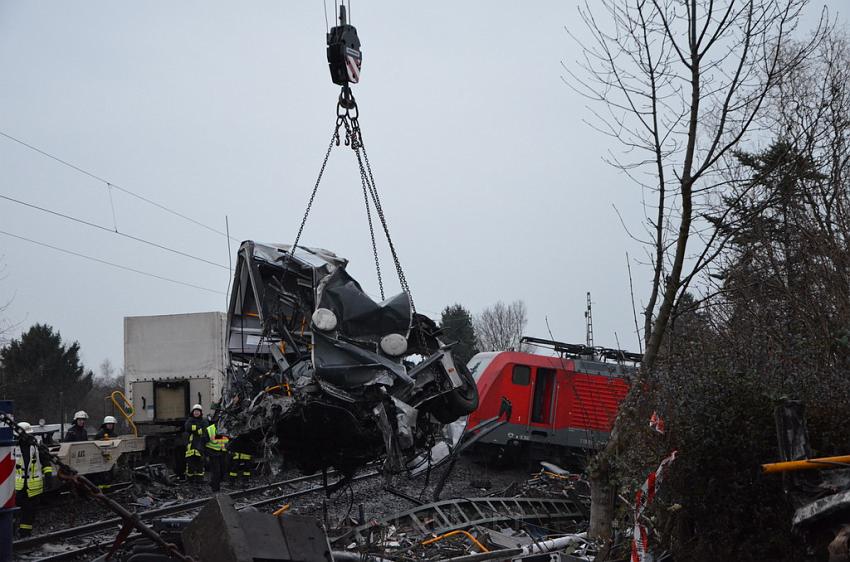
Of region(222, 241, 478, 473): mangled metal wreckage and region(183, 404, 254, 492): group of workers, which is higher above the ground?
region(222, 241, 478, 473): mangled metal wreckage

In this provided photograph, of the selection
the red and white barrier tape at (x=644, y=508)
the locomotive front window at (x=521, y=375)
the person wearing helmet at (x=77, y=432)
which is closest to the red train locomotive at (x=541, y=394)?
the locomotive front window at (x=521, y=375)

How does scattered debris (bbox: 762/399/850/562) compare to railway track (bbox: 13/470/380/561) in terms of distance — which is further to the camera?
railway track (bbox: 13/470/380/561)

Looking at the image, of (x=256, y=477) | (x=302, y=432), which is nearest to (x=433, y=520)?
(x=302, y=432)

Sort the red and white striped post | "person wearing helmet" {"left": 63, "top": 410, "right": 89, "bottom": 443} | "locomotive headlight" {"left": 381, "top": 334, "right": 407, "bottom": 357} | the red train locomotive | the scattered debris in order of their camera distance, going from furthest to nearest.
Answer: the red train locomotive < "person wearing helmet" {"left": 63, "top": 410, "right": 89, "bottom": 443} < "locomotive headlight" {"left": 381, "top": 334, "right": 407, "bottom": 357} < the red and white striped post < the scattered debris

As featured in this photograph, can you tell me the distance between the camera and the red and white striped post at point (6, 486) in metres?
4.93

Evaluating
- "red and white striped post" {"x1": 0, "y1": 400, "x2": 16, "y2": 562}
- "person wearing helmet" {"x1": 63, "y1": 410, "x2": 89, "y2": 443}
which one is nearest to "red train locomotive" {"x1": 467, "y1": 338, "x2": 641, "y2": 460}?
"person wearing helmet" {"x1": 63, "y1": 410, "x2": 89, "y2": 443}

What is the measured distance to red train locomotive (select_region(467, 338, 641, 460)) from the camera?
666 inches

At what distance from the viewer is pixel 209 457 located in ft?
49.6

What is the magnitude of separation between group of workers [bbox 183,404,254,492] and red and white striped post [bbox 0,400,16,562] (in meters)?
9.39

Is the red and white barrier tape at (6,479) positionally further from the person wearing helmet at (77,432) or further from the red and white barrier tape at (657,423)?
the person wearing helmet at (77,432)

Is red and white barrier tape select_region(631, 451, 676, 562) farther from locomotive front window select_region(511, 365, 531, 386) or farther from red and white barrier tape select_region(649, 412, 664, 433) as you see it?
locomotive front window select_region(511, 365, 531, 386)

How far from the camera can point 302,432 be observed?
28.3 feet

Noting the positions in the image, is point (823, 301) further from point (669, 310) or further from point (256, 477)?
point (256, 477)

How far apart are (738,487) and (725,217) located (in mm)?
2969
